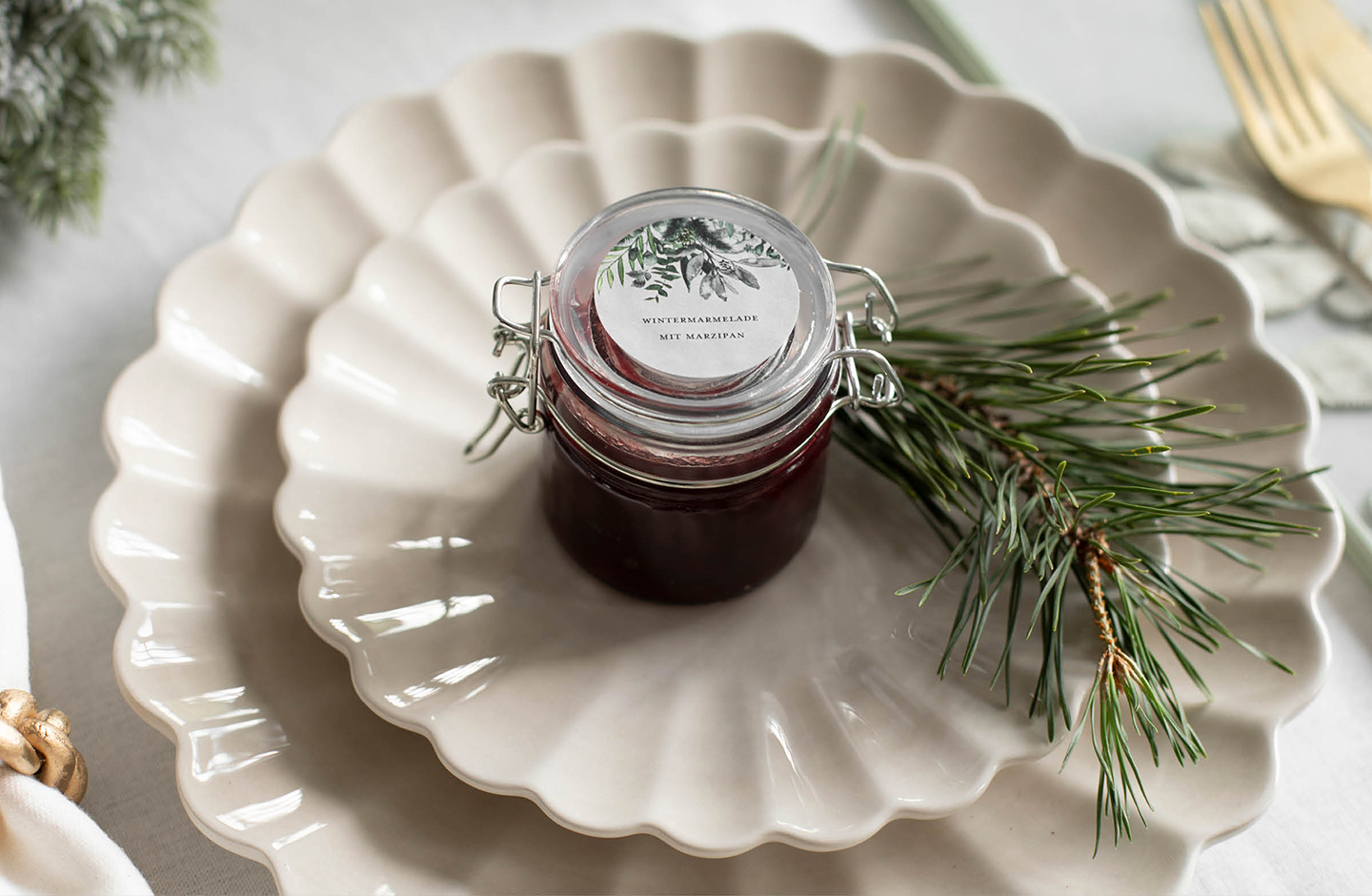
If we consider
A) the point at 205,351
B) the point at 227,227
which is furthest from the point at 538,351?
the point at 227,227

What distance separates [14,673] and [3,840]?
7cm

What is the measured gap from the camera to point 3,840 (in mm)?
461

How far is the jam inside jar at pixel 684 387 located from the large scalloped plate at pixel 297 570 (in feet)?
0.45

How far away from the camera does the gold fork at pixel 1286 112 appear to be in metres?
0.75

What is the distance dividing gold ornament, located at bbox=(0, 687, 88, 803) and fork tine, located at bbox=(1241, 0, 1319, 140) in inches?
33.9

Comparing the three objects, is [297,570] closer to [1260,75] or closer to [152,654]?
[152,654]

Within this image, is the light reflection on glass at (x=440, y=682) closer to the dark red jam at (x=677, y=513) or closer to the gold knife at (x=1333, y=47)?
the dark red jam at (x=677, y=513)

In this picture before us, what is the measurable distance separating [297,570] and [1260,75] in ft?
2.47

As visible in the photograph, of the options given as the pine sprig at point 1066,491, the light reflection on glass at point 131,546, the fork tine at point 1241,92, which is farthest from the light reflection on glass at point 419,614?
the fork tine at point 1241,92

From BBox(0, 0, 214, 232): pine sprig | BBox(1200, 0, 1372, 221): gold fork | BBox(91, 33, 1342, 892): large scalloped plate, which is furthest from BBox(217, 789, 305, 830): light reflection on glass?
BBox(1200, 0, 1372, 221): gold fork

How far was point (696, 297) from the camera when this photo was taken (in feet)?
1.50

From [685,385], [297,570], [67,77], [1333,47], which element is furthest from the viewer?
[1333,47]

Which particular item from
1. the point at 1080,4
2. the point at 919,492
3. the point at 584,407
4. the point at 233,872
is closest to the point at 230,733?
the point at 233,872

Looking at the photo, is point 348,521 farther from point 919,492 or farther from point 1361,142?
point 1361,142
